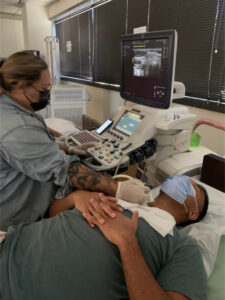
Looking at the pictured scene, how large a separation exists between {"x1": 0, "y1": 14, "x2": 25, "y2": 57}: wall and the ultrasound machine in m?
5.95

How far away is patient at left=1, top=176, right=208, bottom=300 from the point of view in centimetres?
78

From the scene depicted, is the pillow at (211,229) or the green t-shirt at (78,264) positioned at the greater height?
the green t-shirt at (78,264)

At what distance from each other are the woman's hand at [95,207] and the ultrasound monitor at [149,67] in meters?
0.72

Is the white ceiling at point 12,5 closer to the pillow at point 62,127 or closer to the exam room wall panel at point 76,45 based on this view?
the exam room wall panel at point 76,45

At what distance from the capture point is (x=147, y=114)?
158 cm

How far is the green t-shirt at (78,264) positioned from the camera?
0.78 meters

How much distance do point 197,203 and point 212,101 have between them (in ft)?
3.30

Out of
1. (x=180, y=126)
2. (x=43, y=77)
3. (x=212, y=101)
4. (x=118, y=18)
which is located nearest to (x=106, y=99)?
(x=118, y=18)

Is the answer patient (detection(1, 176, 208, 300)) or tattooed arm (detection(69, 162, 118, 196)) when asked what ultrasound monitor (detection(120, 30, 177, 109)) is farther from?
patient (detection(1, 176, 208, 300))

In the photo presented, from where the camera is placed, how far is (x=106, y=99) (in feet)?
11.1

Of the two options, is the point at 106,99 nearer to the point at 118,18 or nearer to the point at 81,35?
the point at 118,18

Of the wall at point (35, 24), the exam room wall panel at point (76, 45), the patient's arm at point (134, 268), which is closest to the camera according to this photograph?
the patient's arm at point (134, 268)

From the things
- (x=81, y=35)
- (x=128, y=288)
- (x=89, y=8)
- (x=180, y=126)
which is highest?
(x=89, y=8)

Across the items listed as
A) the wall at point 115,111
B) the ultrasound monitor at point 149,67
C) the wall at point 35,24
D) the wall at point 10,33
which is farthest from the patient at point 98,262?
the wall at point 10,33
